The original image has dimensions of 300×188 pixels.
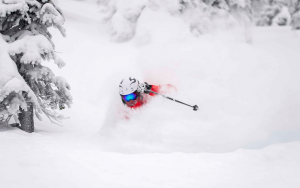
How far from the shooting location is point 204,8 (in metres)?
16.7

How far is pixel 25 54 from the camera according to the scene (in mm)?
5516

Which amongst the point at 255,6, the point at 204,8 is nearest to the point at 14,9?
the point at 204,8

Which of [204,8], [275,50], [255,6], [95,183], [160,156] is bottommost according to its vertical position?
[95,183]

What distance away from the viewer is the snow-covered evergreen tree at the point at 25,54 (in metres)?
5.34

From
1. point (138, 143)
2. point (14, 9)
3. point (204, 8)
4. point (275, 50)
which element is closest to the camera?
point (14, 9)

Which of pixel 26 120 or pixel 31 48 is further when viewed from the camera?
pixel 26 120

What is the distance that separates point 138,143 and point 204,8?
13615 mm

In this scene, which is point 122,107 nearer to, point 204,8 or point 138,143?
point 138,143

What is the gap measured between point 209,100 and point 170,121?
2.75 m

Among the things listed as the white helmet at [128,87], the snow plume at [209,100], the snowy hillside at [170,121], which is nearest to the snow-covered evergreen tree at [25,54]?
the snowy hillside at [170,121]

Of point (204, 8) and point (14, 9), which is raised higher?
point (204, 8)

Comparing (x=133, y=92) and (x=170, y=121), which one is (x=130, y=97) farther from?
(x=170, y=121)

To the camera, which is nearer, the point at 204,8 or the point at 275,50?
the point at 275,50

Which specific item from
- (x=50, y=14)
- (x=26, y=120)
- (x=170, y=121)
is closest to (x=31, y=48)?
(x=50, y=14)
